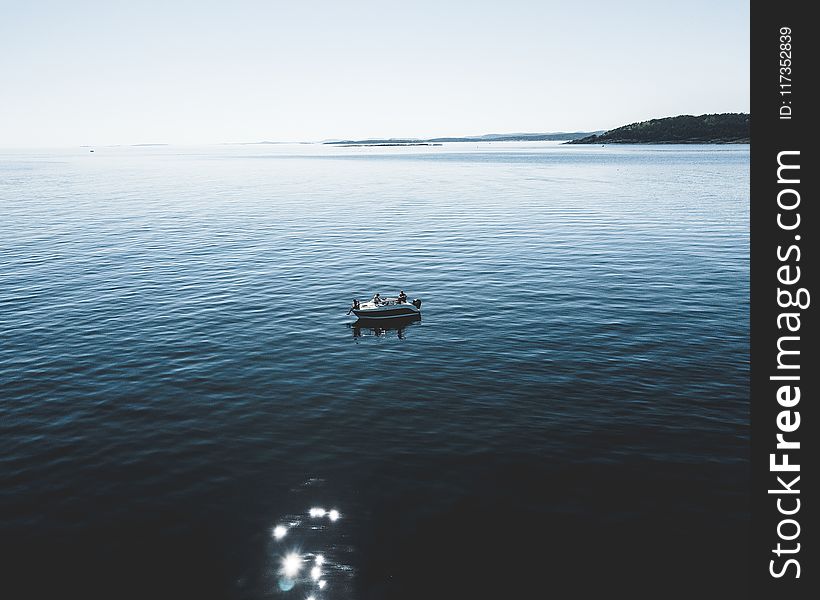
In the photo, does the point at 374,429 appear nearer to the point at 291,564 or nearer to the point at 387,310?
the point at 291,564

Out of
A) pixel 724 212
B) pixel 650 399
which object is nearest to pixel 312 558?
pixel 650 399

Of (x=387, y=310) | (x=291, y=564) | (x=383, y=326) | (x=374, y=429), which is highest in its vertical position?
(x=387, y=310)

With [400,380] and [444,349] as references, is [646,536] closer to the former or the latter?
[400,380]

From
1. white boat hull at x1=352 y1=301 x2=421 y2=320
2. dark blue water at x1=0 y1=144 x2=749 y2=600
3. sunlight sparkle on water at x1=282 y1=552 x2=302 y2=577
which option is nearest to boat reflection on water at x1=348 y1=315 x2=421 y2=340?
white boat hull at x1=352 y1=301 x2=421 y2=320

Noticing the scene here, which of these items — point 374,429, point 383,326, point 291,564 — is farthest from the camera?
A: point 383,326

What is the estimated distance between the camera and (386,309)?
1976 inches

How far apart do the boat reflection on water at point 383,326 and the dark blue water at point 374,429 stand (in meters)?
0.53

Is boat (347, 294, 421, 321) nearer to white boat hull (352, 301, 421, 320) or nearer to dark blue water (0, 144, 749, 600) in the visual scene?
white boat hull (352, 301, 421, 320)

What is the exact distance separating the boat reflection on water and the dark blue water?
1.74ft

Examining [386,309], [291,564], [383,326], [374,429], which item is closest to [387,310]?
[386,309]

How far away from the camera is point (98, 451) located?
2938 cm

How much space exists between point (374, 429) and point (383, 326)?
19.3m

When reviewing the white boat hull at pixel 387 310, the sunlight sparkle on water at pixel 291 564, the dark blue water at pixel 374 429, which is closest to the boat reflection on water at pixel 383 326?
the white boat hull at pixel 387 310

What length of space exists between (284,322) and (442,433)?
81.9 feet
